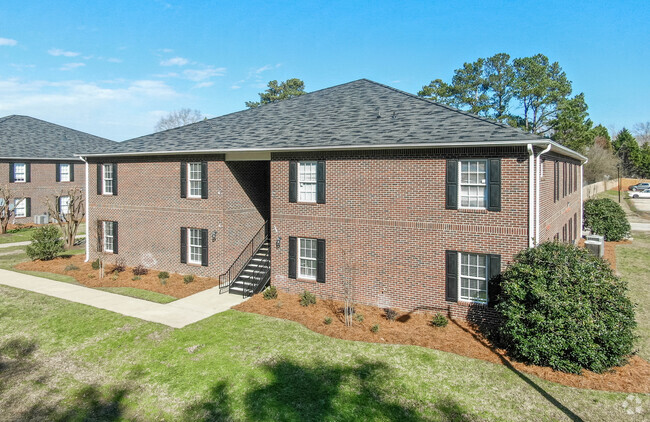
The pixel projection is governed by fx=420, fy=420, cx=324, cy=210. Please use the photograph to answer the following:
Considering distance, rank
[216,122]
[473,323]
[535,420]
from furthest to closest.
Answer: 1. [216,122]
2. [473,323]
3. [535,420]

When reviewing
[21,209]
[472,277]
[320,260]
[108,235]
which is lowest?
[472,277]

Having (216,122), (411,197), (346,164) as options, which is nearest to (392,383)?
(411,197)

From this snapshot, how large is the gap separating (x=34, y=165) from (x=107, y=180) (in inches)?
774

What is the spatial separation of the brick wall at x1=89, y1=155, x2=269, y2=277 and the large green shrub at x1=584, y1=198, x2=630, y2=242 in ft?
71.0

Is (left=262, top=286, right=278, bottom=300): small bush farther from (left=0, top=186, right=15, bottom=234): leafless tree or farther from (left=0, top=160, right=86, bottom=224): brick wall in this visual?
(left=0, top=160, right=86, bottom=224): brick wall

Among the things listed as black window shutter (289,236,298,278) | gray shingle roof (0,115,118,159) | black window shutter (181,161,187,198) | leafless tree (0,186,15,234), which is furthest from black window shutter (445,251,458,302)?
leafless tree (0,186,15,234)

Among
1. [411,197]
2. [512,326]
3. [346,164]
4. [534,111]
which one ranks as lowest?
[512,326]

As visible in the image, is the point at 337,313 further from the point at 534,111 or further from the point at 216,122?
the point at 534,111

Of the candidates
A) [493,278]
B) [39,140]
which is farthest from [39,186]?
[493,278]

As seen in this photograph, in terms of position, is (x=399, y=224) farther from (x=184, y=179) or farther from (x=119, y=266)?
(x=119, y=266)

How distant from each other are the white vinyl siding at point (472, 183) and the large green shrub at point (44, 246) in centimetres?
2104

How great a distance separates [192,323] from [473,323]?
875cm

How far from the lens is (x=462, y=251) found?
13.0m

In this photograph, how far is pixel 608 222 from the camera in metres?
27.1
